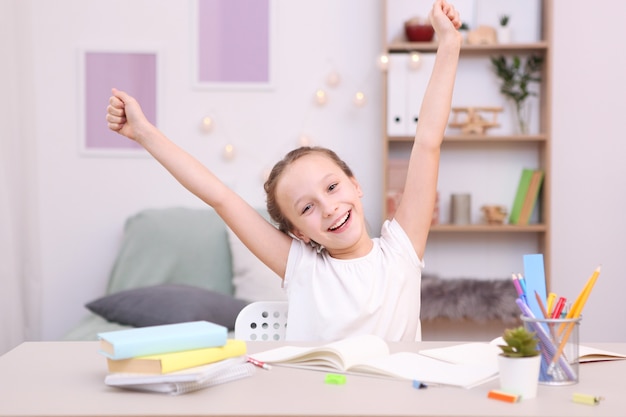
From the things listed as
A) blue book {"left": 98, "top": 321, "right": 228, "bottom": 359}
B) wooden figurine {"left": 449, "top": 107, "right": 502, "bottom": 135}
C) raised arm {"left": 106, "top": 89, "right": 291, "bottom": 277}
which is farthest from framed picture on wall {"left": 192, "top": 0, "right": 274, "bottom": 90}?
blue book {"left": 98, "top": 321, "right": 228, "bottom": 359}

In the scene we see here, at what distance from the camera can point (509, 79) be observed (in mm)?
3631

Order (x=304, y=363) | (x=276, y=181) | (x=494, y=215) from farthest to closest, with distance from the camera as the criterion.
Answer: (x=494, y=215) → (x=276, y=181) → (x=304, y=363)

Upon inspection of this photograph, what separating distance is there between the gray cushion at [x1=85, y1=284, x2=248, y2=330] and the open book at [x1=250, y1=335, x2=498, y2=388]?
1642mm

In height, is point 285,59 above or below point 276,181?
above

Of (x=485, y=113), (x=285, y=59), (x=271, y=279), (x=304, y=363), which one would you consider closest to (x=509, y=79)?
(x=485, y=113)

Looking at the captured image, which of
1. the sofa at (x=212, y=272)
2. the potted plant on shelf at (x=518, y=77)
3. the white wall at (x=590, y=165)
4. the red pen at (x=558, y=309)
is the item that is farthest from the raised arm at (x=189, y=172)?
the white wall at (x=590, y=165)

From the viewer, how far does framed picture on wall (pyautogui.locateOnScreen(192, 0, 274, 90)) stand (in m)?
3.74

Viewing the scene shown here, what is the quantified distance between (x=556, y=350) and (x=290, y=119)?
2.79 metres

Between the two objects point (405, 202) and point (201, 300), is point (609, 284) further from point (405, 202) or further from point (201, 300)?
point (405, 202)

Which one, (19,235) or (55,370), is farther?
(19,235)

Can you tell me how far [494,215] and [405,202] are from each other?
81.2 inches

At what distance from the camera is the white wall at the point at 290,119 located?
12.3ft

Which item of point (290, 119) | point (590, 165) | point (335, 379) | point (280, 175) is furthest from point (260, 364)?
point (590, 165)

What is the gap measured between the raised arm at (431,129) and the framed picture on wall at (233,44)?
2.21 metres
